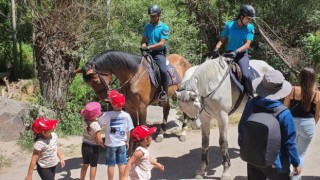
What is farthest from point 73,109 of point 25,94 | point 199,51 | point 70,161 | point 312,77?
point 312,77

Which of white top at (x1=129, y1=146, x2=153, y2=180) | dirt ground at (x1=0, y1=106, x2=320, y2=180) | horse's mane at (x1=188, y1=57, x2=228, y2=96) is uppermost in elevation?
horse's mane at (x1=188, y1=57, x2=228, y2=96)

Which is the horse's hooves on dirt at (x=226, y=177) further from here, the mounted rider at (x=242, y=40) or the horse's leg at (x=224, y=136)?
the mounted rider at (x=242, y=40)

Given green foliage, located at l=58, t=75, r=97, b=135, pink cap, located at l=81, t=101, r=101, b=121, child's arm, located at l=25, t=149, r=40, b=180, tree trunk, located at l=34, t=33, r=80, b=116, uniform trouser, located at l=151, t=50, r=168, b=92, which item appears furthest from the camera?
tree trunk, located at l=34, t=33, r=80, b=116

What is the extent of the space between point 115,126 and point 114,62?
1612mm

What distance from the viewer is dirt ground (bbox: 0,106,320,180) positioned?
6879mm

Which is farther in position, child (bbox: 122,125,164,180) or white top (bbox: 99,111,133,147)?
white top (bbox: 99,111,133,147)

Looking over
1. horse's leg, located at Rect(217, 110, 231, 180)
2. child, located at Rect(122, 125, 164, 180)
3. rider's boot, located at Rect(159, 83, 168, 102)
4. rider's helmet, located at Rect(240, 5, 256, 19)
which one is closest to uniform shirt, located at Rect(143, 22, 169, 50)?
rider's boot, located at Rect(159, 83, 168, 102)

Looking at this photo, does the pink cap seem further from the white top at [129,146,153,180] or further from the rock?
the rock

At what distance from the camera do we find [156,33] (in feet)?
24.8

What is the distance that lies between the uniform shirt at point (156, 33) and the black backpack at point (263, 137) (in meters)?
3.87

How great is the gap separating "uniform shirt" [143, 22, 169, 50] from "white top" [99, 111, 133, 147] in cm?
225

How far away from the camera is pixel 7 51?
15.6 m

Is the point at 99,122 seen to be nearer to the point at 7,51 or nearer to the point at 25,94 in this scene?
the point at 25,94

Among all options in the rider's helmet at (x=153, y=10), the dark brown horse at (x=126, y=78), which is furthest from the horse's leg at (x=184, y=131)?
the rider's helmet at (x=153, y=10)
